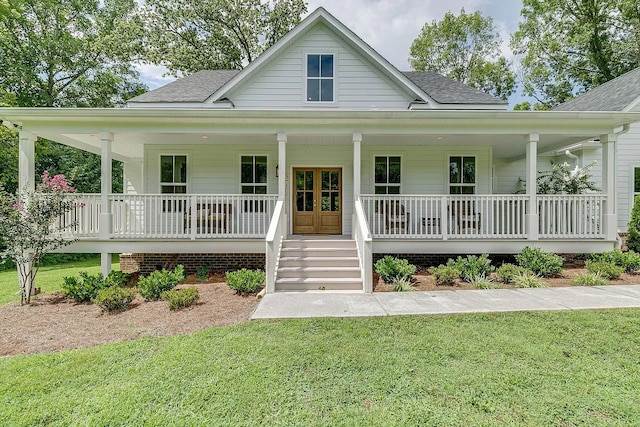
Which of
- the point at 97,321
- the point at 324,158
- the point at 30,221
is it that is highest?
the point at 324,158

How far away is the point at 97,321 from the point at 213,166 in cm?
570

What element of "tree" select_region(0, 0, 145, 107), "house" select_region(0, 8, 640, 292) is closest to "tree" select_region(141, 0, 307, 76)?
"tree" select_region(0, 0, 145, 107)

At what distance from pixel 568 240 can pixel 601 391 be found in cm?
571

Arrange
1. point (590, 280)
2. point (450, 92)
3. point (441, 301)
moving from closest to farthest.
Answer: point (441, 301), point (590, 280), point (450, 92)

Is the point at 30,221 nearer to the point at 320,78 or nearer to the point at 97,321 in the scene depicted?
the point at 97,321

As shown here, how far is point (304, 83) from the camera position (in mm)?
9789

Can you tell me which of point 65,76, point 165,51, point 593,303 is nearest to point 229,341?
point 593,303

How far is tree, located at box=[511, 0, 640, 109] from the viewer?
17891 millimetres

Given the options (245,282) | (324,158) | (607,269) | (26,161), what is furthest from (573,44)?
(26,161)

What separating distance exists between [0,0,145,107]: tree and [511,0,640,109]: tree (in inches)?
988

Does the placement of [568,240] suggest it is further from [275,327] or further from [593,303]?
[275,327]

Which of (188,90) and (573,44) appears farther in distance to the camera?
(573,44)

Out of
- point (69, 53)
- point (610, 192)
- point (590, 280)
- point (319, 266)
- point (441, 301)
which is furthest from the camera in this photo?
point (69, 53)

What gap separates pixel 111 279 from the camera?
20.9 ft
